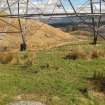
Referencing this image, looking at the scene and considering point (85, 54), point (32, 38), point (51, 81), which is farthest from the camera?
point (32, 38)

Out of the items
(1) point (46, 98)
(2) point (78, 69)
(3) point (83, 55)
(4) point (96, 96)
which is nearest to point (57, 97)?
(1) point (46, 98)

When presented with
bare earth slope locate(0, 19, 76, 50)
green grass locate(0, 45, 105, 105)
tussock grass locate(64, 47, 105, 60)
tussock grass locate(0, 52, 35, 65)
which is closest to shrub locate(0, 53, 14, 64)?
tussock grass locate(0, 52, 35, 65)

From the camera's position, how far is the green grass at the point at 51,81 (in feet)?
43.1

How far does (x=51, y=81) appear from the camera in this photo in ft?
48.2

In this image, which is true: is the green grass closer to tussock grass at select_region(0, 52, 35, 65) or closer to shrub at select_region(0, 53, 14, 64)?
tussock grass at select_region(0, 52, 35, 65)

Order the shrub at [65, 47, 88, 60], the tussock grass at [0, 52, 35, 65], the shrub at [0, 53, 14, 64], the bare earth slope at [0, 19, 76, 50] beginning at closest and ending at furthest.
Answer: the tussock grass at [0, 52, 35, 65], the shrub at [0, 53, 14, 64], the shrub at [65, 47, 88, 60], the bare earth slope at [0, 19, 76, 50]

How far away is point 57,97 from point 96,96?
3.68ft

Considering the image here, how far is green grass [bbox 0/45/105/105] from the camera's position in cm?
1315

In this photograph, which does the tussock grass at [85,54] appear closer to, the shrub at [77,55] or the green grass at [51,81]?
the shrub at [77,55]

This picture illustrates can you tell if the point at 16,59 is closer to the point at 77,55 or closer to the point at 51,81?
the point at 77,55

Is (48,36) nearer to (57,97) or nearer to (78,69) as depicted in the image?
(78,69)

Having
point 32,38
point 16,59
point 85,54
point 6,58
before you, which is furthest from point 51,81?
point 32,38

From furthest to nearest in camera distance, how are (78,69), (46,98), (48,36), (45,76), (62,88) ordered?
(48,36)
(78,69)
(45,76)
(62,88)
(46,98)

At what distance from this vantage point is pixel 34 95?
13352mm
